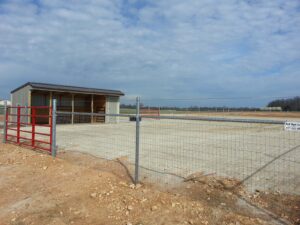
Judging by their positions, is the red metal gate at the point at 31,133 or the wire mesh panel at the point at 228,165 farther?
the red metal gate at the point at 31,133

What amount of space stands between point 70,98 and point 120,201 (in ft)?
65.7

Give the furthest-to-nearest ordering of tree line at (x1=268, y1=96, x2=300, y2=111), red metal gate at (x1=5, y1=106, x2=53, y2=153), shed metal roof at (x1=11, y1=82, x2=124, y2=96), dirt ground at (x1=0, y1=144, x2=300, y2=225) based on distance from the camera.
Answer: shed metal roof at (x1=11, y1=82, x2=124, y2=96) → red metal gate at (x1=5, y1=106, x2=53, y2=153) → tree line at (x1=268, y1=96, x2=300, y2=111) → dirt ground at (x1=0, y1=144, x2=300, y2=225)

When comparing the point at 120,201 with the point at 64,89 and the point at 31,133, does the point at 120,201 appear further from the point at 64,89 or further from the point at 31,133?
the point at 64,89

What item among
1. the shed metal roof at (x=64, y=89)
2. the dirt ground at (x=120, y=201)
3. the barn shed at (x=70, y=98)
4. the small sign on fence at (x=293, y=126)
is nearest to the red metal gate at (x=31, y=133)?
the barn shed at (x=70, y=98)

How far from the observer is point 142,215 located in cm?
421

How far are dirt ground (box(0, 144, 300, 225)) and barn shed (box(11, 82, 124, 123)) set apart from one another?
1416 centimetres

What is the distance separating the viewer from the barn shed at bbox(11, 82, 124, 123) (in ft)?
64.8

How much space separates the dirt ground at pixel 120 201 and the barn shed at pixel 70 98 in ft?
46.4

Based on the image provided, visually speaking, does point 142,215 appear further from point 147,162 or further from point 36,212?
point 147,162

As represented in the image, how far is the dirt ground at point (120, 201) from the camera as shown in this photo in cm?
410

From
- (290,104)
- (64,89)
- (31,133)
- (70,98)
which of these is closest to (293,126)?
(290,104)

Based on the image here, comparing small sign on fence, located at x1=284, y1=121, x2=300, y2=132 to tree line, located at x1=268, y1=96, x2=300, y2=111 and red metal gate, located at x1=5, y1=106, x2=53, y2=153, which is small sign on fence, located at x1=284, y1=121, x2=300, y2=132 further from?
red metal gate, located at x1=5, y1=106, x2=53, y2=153

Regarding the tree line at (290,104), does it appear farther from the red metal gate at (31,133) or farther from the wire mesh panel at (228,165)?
the red metal gate at (31,133)

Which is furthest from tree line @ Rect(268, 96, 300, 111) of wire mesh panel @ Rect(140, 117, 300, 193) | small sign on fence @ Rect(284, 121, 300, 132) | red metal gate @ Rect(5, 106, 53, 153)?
red metal gate @ Rect(5, 106, 53, 153)
